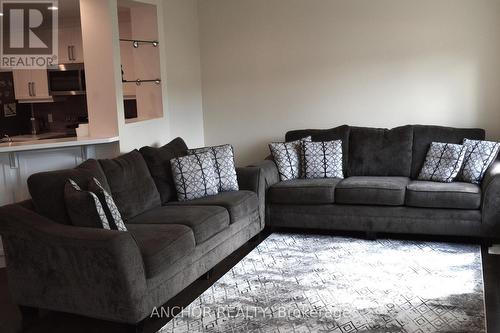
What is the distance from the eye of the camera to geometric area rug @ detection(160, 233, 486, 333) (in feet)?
10.1

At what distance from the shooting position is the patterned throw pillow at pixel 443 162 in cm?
471

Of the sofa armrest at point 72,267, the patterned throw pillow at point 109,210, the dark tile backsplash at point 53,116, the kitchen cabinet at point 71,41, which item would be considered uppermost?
the kitchen cabinet at point 71,41

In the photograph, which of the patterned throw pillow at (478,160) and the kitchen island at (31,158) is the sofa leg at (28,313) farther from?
the patterned throw pillow at (478,160)

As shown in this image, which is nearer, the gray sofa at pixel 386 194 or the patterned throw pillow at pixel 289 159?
the gray sofa at pixel 386 194

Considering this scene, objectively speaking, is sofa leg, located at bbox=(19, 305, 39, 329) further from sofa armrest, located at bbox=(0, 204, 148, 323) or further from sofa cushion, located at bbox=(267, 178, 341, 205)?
sofa cushion, located at bbox=(267, 178, 341, 205)

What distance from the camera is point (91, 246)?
301 cm

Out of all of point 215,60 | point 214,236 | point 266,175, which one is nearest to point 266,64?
point 215,60

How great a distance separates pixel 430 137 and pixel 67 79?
180 inches

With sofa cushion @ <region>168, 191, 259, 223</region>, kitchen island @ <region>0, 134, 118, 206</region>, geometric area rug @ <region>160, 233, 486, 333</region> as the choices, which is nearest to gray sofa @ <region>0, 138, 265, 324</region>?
sofa cushion @ <region>168, 191, 259, 223</region>

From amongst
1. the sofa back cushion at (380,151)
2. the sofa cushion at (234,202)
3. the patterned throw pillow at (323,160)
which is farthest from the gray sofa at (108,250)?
the sofa back cushion at (380,151)

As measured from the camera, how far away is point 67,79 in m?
6.89

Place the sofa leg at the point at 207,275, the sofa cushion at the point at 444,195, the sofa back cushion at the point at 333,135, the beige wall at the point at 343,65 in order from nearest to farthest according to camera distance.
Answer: the sofa leg at the point at 207,275, the sofa cushion at the point at 444,195, the beige wall at the point at 343,65, the sofa back cushion at the point at 333,135

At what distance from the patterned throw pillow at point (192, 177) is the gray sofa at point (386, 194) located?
60cm

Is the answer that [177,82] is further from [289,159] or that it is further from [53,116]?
[53,116]
